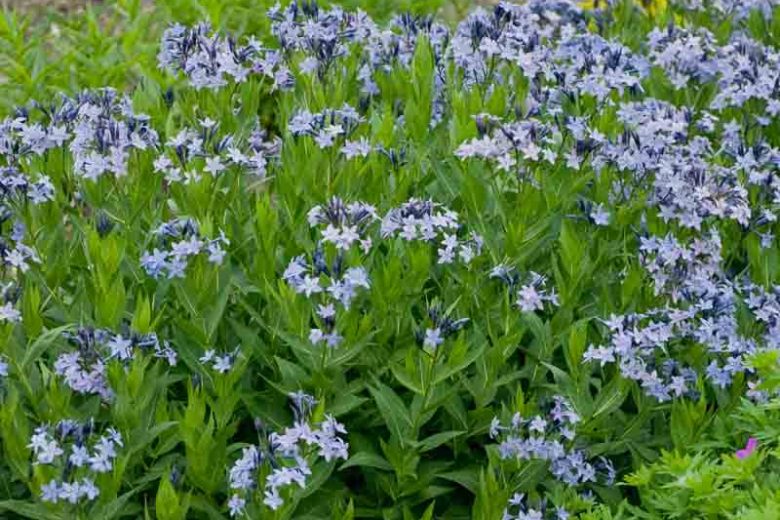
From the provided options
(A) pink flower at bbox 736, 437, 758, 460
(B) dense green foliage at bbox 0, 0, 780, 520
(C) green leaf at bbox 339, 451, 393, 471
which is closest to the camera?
(A) pink flower at bbox 736, 437, 758, 460

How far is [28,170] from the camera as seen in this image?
4227mm

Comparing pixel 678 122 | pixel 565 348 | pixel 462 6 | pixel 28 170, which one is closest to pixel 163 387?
pixel 28 170

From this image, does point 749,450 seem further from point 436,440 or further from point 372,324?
point 372,324

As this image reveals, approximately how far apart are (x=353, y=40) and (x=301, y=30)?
1.30 ft

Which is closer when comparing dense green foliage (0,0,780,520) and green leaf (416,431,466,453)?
dense green foliage (0,0,780,520)

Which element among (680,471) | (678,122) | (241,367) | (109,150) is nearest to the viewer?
(680,471)

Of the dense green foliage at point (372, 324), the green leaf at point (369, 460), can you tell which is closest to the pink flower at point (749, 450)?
the dense green foliage at point (372, 324)

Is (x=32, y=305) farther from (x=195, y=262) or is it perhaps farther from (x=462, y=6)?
(x=462, y=6)

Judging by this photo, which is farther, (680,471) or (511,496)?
(511,496)

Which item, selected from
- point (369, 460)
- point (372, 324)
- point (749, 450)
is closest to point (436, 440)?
point (369, 460)

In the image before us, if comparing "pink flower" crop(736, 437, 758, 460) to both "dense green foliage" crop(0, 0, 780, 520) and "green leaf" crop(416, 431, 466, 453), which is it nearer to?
"dense green foliage" crop(0, 0, 780, 520)

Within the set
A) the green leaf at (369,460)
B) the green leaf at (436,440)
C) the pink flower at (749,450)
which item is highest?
the pink flower at (749,450)

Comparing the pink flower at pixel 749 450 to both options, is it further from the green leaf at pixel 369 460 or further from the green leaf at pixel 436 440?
the green leaf at pixel 369 460

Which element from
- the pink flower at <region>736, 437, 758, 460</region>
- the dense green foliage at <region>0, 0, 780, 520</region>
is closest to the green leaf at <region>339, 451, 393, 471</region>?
the dense green foliage at <region>0, 0, 780, 520</region>
